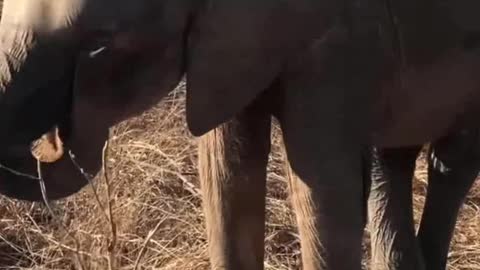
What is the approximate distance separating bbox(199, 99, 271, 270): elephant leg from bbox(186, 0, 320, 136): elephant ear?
0.17 m

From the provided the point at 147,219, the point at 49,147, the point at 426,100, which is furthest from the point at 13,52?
the point at 147,219

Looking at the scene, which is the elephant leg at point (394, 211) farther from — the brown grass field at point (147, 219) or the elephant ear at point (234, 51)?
the elephant ear at point (234, 51)

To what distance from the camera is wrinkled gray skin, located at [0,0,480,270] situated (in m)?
1.69

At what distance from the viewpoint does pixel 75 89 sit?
169cm

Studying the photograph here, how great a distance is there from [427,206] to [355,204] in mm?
627

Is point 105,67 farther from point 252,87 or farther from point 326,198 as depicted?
point 326,198

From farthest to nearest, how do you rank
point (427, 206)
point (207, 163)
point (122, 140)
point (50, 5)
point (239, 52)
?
point (122, 140) < point (427, 206) < point (207, 163) < point (239, 52) < point (50, 5)

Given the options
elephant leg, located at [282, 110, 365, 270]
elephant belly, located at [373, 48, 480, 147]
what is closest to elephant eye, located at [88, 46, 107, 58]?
elephant leg, located at [282, 110, 365, 270]

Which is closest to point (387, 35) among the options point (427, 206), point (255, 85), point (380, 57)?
point (380, 57)

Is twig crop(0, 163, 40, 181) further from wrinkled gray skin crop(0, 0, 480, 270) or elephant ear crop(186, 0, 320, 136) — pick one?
elephant ear crop(186, 0, 320, 136)

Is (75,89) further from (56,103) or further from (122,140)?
(122,140)

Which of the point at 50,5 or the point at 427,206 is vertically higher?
the point at 50,5

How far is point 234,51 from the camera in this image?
1.82m

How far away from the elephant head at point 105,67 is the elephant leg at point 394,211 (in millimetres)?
774
